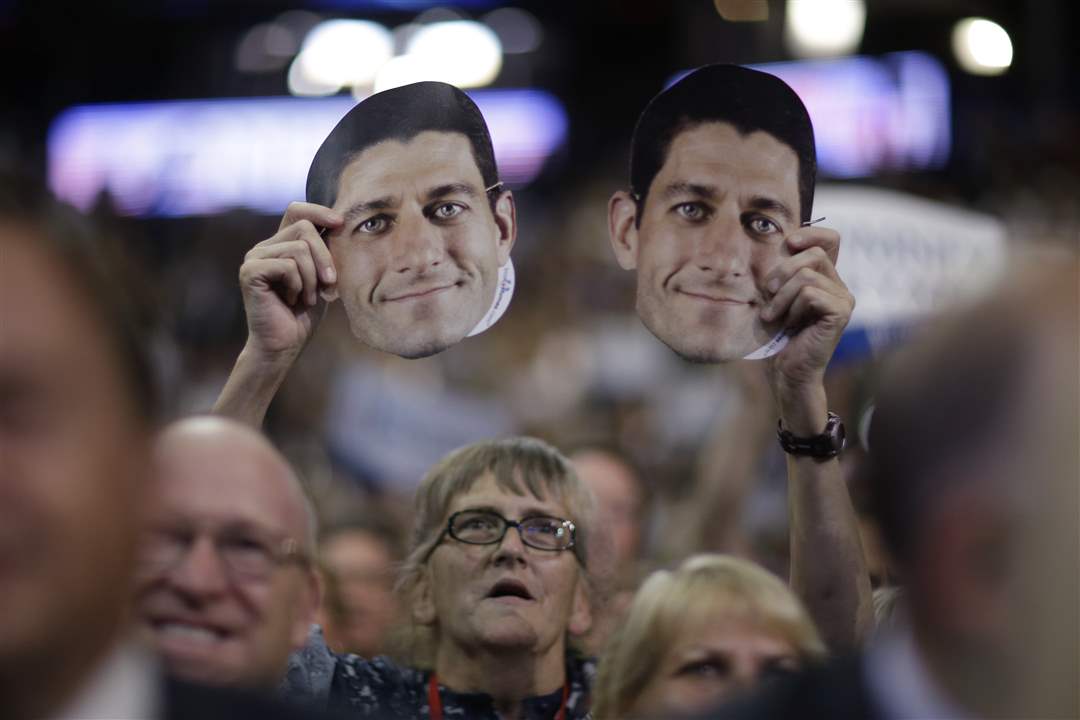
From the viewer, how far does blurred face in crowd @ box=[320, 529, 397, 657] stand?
3764mm

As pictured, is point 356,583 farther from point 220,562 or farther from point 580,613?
point 220,562

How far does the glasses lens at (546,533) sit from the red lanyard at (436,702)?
0.67 ft

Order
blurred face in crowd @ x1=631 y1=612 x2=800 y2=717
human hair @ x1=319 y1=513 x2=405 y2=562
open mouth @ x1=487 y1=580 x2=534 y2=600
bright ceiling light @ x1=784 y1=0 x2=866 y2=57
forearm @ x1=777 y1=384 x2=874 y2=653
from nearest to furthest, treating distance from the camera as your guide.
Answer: blurred face in crowd @ x1=631 y1=612 x2=800 y2=717
forearm @ x1=777 y1=384 x2=874 y2=653
open mouth @ x1=487 y1=580 x2=534 y2=600
human hair @ x1=319 y1=513 x2=405 y2=562
bright ceiling light @ x1=784 y1=0 x2=866 y2=57

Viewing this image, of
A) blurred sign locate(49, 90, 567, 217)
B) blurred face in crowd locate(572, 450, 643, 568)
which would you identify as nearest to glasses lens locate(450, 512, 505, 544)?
blurred face in crowd locate(572, 450, 643, 568)

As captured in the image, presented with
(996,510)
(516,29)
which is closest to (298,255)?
(996,510)

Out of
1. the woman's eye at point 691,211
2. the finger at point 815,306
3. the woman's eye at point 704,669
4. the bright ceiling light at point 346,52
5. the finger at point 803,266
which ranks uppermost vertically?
the bright ceiling light at point 346,52

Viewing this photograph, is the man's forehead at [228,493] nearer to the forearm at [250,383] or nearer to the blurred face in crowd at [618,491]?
the forearm at [250,383]

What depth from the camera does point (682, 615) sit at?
2154 millimetres

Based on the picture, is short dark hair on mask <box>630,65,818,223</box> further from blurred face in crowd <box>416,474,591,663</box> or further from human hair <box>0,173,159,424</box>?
human hair <box>0,173,159,424</box>

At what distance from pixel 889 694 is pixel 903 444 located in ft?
0.73

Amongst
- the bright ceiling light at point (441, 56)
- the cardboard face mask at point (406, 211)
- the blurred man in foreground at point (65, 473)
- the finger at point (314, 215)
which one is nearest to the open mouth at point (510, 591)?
the cardboard face mask at point (406, 211)

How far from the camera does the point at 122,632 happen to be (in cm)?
123

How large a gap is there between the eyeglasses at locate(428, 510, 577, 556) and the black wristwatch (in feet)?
1.21

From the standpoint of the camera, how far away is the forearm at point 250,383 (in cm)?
212
